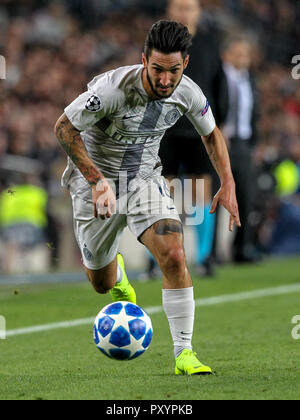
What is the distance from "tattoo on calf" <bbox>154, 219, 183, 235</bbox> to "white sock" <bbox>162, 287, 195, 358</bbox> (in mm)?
310

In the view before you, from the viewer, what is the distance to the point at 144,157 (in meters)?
5.43

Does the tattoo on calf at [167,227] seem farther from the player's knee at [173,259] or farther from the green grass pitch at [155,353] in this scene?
the green grass pitch at [155,353]

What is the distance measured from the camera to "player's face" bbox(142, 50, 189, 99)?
15.8 feet

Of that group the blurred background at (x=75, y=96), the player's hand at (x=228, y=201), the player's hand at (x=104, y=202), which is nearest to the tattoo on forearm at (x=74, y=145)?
the player's hand at (x=104, y=202)

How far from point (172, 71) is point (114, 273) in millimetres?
1670

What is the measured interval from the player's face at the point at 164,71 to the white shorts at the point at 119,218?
64 centimetres

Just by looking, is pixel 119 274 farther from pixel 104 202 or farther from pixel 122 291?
pixel 104 202

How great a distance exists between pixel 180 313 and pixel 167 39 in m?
1.42

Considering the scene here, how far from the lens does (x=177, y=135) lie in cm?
899

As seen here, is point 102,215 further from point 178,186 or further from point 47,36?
point 47,36

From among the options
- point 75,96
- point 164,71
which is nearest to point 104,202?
point 164,71

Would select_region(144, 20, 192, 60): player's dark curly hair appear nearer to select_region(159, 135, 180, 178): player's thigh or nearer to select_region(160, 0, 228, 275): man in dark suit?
select_region(160, 0, 228, 275): man in dark suit

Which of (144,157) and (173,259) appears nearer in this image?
(173,259)

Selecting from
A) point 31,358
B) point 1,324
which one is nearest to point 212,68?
point 1,324
